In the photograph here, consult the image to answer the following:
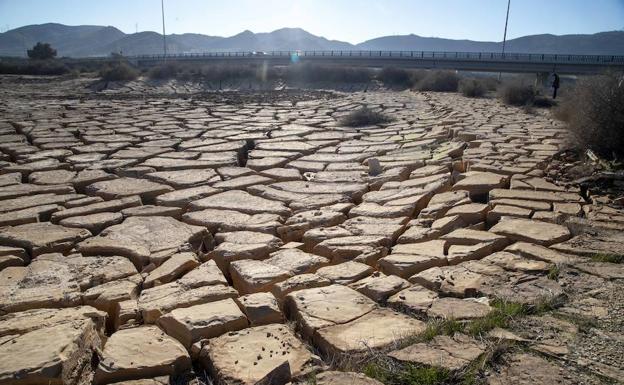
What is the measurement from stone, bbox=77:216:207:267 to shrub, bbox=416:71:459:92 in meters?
12.8

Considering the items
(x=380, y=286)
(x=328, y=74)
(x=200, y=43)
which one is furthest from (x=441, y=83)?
(x=200, y=43)

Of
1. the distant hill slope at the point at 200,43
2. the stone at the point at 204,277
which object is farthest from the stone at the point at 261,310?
the distant hill slope at the point at 200,43

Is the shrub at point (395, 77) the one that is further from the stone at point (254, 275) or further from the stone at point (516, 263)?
the stone at point (254, 275)

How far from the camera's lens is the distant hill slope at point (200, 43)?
373 ft

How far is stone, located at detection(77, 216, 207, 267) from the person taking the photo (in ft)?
7.79

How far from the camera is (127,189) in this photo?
3461mm

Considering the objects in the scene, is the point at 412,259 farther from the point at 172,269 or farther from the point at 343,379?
the point at 172,269

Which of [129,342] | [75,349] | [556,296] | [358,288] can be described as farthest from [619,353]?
[75,349]

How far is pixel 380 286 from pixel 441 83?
13418mm

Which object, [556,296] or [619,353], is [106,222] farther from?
[619,353]

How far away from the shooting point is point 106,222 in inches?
109

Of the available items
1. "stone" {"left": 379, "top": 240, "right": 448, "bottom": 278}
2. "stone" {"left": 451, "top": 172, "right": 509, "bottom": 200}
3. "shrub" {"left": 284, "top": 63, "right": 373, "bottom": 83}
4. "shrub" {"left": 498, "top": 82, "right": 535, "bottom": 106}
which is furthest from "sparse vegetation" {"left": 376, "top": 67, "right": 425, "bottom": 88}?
"stone" {"left": 379, "top": 240, "right": 448, "bottom": 278}

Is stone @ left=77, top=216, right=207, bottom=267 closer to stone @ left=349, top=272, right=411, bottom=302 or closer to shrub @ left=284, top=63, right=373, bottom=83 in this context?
stone @ left=349, top=272, right=411, bottom=302

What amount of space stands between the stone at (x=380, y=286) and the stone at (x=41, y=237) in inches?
62.6
